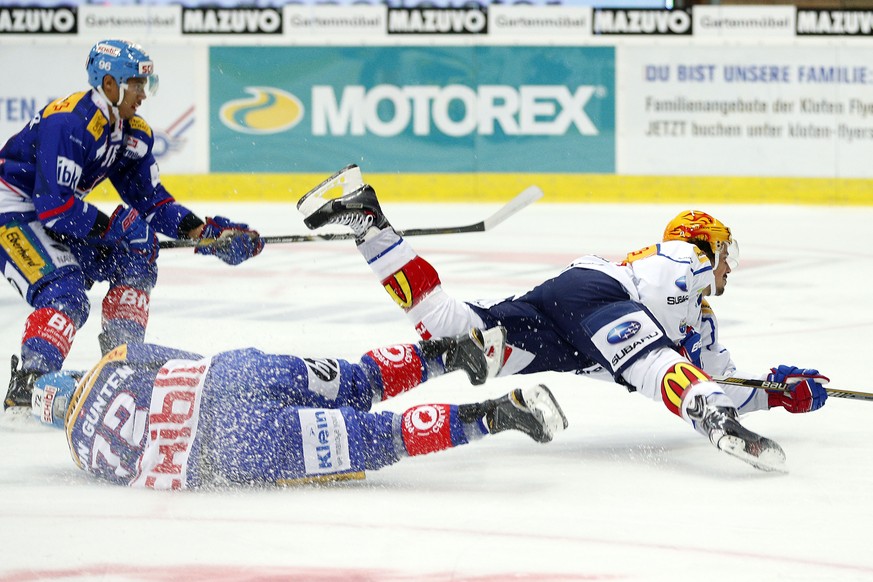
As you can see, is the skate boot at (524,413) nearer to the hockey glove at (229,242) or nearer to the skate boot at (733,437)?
the skate boot at (733,437)

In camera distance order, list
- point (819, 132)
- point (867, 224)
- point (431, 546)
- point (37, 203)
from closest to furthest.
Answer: point (431, 546)
point (37, 203)
point (867, 224)
point (819, 132)

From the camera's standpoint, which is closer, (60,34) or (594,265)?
(594,265)

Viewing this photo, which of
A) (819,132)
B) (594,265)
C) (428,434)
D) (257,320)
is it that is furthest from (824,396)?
(819,132)

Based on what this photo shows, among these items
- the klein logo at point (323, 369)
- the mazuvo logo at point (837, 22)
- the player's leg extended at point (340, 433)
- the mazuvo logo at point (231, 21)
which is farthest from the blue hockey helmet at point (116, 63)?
the mazuvo logo at point (837, 22)

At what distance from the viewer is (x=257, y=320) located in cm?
554

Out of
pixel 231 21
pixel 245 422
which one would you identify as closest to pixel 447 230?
pixel 245 422

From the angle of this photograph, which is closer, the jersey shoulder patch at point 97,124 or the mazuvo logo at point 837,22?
the jersey shoulder patch at point 97,124

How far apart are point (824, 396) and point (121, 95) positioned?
7.26ft

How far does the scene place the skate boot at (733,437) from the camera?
9.57 ft

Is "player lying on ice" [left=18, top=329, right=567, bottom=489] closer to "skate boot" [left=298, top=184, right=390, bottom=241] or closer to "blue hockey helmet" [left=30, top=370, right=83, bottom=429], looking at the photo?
"blue hockey helmet" [left=30, top=370, right=83, bottom=429]

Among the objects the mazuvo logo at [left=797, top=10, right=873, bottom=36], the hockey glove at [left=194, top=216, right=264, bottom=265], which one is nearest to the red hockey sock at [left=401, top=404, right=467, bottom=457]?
the hockey glove at [left=194, top=216, right=264, bottom=265]

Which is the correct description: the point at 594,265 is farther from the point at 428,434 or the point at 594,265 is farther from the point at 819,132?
the point at 819,132

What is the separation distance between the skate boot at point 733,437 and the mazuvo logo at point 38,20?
847 cm

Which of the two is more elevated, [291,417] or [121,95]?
[121,95]
